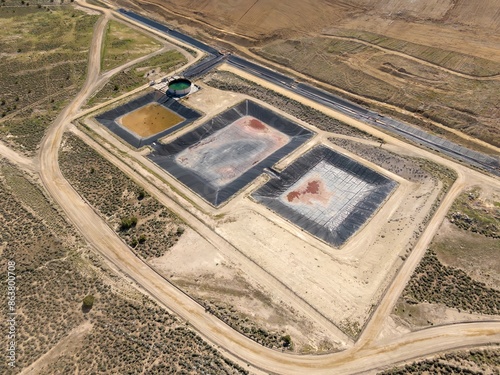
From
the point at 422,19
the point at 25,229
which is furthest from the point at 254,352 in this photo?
the point at 422,19

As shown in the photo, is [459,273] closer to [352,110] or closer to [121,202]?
[352,110]

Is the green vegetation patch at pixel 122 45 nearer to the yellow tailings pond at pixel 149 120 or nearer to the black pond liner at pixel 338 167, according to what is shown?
the yellow tailings pond at pixel 149 120

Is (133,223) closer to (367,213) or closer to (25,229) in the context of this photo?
(25,229)

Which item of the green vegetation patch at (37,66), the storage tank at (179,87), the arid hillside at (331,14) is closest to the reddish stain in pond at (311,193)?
the storage tank at (179,87)

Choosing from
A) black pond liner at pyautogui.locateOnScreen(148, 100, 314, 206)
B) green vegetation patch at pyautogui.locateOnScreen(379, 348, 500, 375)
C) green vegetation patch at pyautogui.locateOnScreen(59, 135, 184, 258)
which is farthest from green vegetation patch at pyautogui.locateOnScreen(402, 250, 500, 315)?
green vegetation patch at pyautogui.locateOnScreen(59, 135, 184, 258)

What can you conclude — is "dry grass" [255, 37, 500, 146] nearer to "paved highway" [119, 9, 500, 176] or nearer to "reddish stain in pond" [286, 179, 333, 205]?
"paved highway" [119, 9, 500, 176]

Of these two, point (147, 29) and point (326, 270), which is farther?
point (147, 29)

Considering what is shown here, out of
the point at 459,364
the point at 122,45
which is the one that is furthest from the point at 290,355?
the point at 122,45
